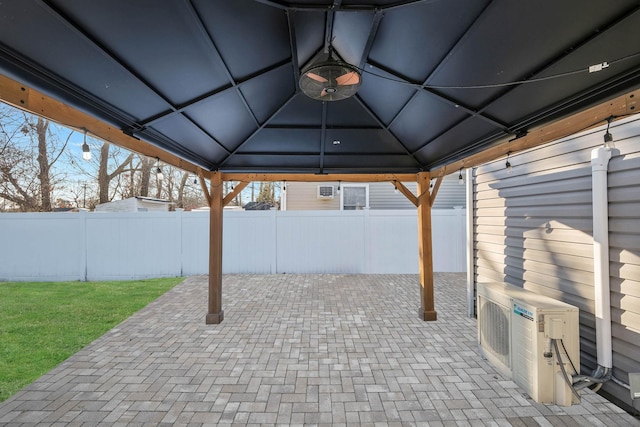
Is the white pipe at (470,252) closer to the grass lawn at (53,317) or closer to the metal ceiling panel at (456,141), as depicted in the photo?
the metal ceiling panel at (456,141)

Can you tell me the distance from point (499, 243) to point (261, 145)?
378 centimetres

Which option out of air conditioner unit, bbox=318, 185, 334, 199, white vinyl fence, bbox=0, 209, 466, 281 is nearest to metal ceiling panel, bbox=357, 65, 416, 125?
white vinyl fence, bbox=0, 209, 466, 281

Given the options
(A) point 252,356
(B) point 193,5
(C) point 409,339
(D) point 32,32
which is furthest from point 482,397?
(D) point 32,32

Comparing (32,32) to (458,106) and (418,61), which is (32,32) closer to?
(418,61)

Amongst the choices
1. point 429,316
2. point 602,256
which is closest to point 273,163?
point 429,316

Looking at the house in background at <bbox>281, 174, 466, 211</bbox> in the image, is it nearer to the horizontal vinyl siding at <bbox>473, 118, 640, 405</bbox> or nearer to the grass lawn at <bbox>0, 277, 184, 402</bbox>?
the grass lawn at <bbox>0, 277, 184, 402</bbox>

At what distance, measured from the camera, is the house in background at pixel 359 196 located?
9336 mm

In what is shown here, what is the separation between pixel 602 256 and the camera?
8.24ft

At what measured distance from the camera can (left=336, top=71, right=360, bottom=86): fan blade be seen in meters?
2.02

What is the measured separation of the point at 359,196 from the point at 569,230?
673 centimetres

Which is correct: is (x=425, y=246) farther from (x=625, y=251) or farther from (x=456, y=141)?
(x=625, y=251)

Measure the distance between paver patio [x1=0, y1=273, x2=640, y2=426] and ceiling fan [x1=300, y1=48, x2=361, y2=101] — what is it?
2.71 m

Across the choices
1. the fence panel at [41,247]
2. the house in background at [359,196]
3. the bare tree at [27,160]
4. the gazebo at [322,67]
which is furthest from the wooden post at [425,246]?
the bare tree at [27,160]

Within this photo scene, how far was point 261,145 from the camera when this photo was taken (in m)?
3.98
